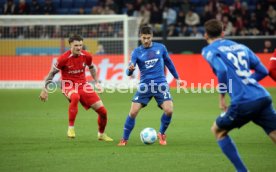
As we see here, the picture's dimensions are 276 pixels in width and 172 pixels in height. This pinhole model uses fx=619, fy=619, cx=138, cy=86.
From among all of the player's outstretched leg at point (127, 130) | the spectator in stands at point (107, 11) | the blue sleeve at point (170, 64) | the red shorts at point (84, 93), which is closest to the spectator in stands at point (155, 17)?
the spectator in stands at point (107, 11)

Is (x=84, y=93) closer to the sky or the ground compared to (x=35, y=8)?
closer to the ground

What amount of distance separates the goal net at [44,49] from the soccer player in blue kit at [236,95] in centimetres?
1480

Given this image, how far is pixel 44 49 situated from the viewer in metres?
22.3

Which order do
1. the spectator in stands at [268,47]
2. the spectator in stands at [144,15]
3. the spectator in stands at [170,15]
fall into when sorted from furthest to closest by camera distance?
the spectator in stands at [170,15] → the spectator in stands at [144,15] → the spectator in stands at [268,47]

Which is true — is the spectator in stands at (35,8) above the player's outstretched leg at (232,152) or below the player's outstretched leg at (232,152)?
above

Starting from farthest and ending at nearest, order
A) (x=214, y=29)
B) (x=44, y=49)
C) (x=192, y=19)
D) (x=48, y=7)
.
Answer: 1. (x=48, y=7)
2. (x=192, y=19)
3. (x=44, y=49)
4. (x=214, y=29)

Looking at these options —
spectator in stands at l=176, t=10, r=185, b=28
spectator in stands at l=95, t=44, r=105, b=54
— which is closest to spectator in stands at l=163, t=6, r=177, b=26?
spectator in stands at l=176, t=10, r=185, b=28

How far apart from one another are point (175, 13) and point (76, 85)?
15.1 m

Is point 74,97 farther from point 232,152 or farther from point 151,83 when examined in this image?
point 232,152

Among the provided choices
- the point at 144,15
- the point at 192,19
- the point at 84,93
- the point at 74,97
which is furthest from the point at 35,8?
the point at 74,97

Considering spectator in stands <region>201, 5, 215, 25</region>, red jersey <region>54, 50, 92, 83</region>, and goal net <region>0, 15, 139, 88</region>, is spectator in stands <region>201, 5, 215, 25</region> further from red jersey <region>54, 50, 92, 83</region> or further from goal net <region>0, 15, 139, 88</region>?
red jersey <region>54, 50, 92, 83</region>

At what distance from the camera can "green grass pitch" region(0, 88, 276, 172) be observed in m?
8.27

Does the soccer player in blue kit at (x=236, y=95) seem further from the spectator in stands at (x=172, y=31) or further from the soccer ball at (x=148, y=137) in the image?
the spectator in stands at (x=172, y=31)

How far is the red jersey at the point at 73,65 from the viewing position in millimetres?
10969
